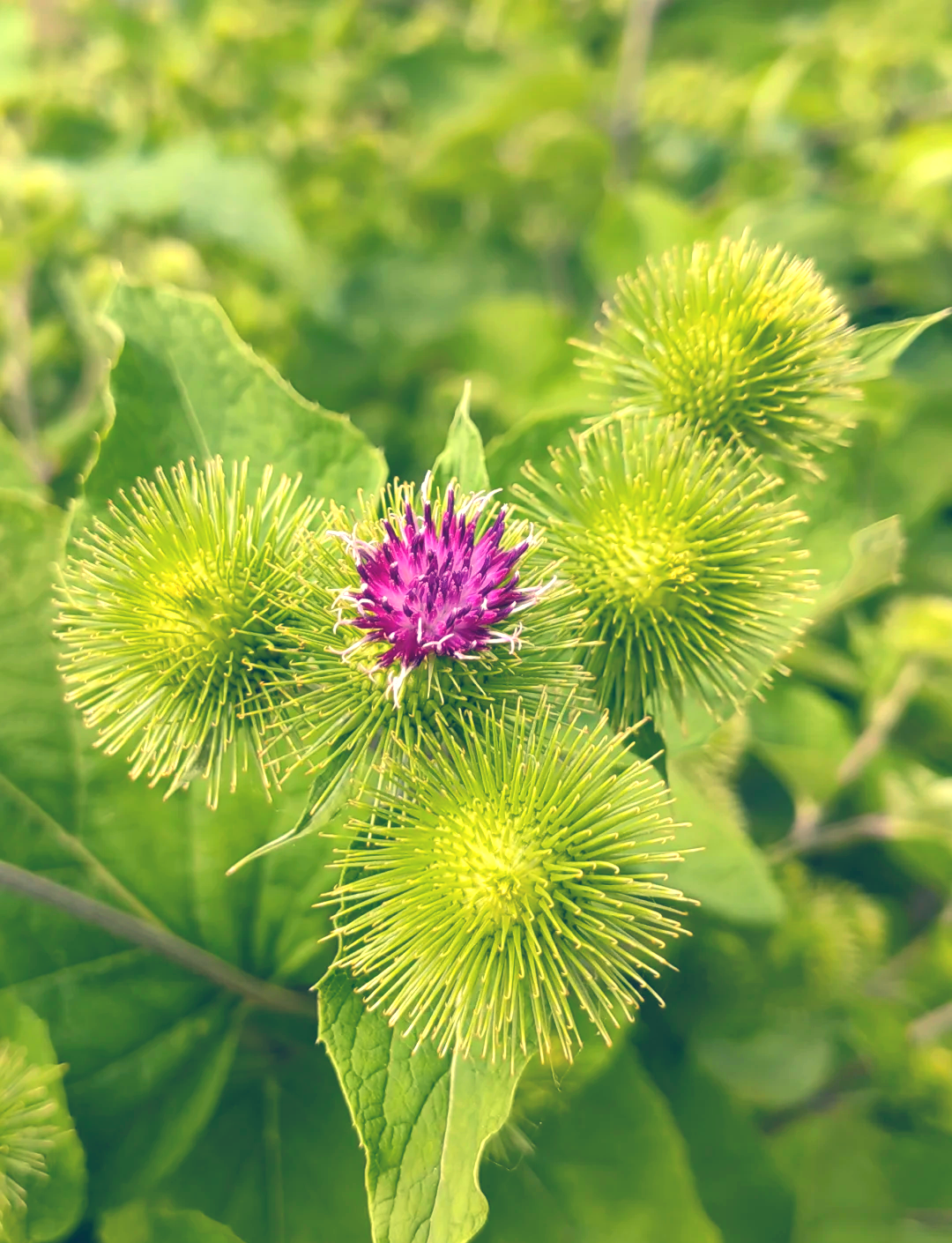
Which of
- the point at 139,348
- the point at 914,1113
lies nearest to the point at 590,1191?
the point at 914,1113

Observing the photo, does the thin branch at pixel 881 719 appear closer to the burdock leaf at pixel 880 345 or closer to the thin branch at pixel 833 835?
the thin branch at pixel 833 835

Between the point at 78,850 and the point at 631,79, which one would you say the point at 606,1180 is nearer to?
the point at 78,850

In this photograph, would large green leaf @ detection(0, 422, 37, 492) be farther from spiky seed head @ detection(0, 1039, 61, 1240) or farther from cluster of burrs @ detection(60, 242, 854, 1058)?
spiky seed head @ detection(0, 1039, 61, 1240)

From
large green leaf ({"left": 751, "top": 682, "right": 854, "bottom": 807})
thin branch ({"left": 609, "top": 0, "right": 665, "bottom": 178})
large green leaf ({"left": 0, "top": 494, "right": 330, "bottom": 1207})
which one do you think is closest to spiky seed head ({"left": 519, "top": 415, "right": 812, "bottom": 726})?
large green leaf ({"left": 0, "top": 494, "right": 330, "bottom": 1207})

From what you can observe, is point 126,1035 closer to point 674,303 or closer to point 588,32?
point 674,303

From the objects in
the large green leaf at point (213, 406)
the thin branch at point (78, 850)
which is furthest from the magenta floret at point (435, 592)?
the thin branch at point (78, 850)

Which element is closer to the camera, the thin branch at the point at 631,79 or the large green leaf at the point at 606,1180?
the large green leaf at the point at 606,1180
